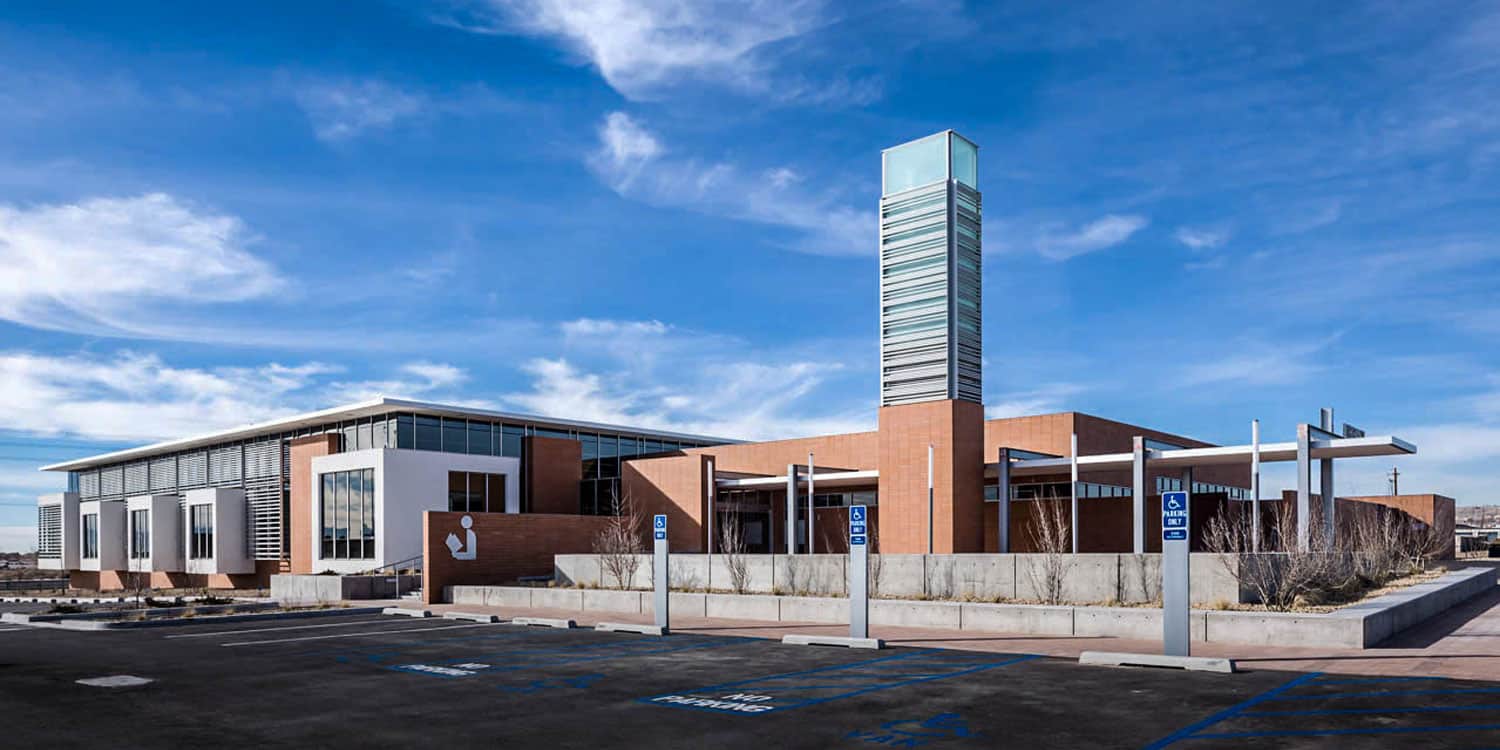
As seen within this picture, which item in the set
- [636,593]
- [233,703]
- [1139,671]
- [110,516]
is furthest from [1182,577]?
[110,516]

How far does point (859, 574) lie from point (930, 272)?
15.1 metres

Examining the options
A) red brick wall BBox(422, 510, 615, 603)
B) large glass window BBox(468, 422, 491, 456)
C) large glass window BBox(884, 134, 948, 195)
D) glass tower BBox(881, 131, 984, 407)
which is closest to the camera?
glass tower BBox(881, 131, 984, 407)

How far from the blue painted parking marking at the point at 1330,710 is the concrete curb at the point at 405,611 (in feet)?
70.2

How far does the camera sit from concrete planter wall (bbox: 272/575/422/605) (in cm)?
3519

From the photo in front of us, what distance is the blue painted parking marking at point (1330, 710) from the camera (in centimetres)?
1017

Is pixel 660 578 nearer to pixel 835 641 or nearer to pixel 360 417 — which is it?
pixel 835 641

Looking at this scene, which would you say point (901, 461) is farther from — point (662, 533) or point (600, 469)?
point (600, 469)

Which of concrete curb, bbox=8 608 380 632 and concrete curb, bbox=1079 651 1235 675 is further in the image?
concrete curb, bbox=8 608 380 632

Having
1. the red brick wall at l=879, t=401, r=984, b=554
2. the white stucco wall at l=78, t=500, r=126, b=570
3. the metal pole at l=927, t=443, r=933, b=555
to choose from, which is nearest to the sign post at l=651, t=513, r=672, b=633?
the red brick wall at l=879, t=401, r=984, b=554

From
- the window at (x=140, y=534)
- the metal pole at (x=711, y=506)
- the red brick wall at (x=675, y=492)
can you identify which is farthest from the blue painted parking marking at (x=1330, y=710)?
the window at (x=140, y=534)

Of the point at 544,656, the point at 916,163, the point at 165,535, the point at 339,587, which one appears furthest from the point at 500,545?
the point at 165,535

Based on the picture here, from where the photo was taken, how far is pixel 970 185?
107 ft

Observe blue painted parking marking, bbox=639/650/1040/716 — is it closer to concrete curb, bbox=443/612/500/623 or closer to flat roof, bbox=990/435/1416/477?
concrete curb, bbox=443/612/500/623

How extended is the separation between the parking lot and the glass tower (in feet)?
47.8
